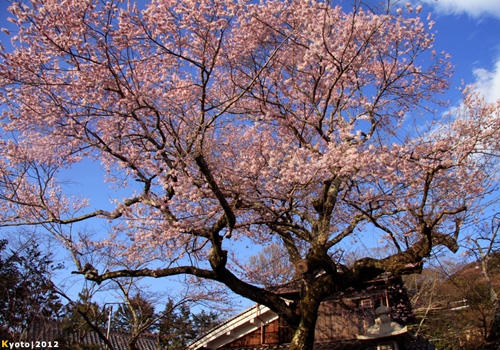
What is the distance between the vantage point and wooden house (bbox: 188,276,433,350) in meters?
9.31

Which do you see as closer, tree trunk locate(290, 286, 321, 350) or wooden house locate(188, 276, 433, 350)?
tree trunk locate(290, 286, 321, 350)

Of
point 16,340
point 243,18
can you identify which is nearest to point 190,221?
point 243,18

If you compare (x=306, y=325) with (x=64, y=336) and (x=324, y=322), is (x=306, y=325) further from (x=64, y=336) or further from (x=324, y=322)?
(x=64, y=336)

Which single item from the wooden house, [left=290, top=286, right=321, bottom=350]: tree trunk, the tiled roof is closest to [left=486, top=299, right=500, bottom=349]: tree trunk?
the wooden house

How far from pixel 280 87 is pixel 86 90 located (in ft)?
12.9

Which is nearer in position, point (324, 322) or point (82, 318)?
point (324, 322)

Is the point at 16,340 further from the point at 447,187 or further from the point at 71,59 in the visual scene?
the point at 447,187

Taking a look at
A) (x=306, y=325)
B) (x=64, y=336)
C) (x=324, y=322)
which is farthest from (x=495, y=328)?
(x=64, y=336)

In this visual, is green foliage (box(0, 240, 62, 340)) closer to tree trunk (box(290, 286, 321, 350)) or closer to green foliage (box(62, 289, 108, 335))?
green foliage (box(62, 289, 108, 335))

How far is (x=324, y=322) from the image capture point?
10.0m

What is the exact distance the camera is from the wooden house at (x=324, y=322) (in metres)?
9.31

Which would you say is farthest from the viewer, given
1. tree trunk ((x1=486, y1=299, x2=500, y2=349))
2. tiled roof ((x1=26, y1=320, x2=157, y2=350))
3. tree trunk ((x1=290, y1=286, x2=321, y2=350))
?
tree trunk ((x1=486, y1=299, x2=500, y2=349))

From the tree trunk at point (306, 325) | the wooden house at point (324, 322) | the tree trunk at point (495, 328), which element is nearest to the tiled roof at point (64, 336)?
the wooden house at point (324, 322)

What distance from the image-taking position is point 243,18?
24.2ft
